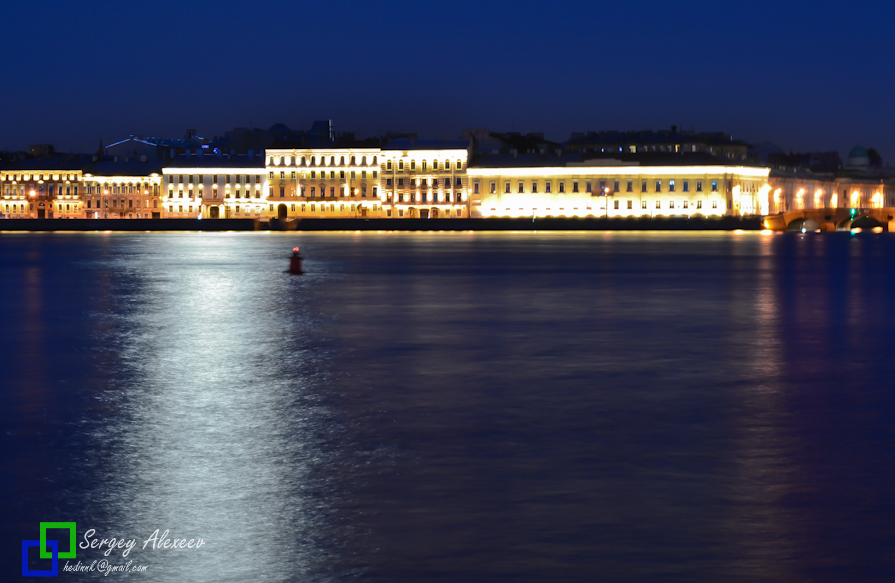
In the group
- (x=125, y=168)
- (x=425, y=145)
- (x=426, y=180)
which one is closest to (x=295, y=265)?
(x=426, y=180)

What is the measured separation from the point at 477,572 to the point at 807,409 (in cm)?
442

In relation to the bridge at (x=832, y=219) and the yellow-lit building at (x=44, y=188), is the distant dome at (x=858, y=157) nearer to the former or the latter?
the bridge at (x=832, y=219)

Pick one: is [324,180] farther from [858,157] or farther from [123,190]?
[858,157]

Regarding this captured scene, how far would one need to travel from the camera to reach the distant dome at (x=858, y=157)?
146250 millimetres

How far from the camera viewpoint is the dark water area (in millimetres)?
4910

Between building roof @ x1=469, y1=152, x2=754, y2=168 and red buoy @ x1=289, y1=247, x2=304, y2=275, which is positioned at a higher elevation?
building roof @ x1=469, y1=152, x2=754, y2=168

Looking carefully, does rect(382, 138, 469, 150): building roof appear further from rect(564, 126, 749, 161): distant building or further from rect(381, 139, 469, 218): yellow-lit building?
rect(564, 126, 749, 161): distant building

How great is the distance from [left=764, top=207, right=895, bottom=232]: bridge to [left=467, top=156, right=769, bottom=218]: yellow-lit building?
5332mm

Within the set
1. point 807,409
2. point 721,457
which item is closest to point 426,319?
point 807,409

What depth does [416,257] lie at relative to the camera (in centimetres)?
4188

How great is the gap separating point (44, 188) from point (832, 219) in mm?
69701

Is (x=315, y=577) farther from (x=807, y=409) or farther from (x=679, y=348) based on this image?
(x=679, y=348)

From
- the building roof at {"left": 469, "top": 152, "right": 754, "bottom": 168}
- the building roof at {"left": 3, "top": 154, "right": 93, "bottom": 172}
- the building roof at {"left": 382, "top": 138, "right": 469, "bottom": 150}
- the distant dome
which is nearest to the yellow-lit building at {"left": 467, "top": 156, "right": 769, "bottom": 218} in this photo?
the building roof at {"left": 469, "top": 152, "right": 754, "bottom": 168}

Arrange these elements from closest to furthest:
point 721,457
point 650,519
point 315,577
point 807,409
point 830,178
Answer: point 315,577, point 650,519, point 721,457, point 807,409, point 830,178
